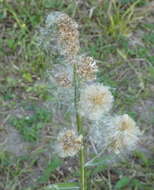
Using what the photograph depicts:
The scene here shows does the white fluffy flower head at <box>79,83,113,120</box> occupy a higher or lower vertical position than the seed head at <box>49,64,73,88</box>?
lower

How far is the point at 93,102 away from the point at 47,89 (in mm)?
1117

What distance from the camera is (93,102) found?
4.19 ft

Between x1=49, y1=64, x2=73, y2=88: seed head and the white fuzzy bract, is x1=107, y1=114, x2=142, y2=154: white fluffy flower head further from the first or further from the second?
x1=49, y1=64, x2=73, y2=88: seed head

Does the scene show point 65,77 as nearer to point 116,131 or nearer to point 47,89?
point 116,131

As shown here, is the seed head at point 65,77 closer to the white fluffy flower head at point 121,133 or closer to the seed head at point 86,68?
the seed head at point 86,68

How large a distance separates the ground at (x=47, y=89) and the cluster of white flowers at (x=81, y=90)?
0.72m

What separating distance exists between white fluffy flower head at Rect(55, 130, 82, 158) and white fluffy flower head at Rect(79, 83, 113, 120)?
0.07 m

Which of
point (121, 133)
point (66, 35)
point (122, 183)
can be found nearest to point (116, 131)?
point (121, 133)

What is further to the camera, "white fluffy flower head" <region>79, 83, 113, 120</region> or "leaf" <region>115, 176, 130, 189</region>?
"leaf" <region>115, 176, 130, 189</region>

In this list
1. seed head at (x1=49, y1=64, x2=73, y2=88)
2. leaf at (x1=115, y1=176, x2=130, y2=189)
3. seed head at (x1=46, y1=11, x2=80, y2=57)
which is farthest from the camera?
leaf at (x1=115, y1=176, x2=130, y2=189)

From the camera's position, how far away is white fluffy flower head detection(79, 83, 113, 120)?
125cm

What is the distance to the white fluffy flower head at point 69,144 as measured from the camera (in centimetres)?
127

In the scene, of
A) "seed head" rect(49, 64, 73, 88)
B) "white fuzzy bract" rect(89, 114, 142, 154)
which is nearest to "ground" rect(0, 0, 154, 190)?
"white fuzzy bract" rect(89, 114, 142, 154)

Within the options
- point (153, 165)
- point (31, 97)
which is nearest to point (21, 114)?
point (31, 97)
